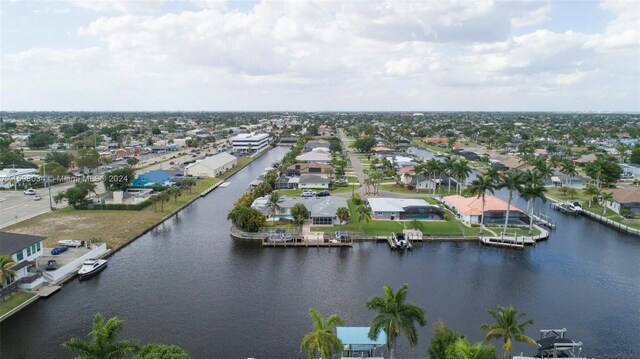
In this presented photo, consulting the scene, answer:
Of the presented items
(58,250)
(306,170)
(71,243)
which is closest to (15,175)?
(71,243)

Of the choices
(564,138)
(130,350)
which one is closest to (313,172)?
(130,350)

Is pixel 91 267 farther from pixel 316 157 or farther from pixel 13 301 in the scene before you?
pixel 316 157

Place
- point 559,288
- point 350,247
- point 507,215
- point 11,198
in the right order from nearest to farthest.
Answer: point 559,288
point 350,247
point 507,215
point 11,198

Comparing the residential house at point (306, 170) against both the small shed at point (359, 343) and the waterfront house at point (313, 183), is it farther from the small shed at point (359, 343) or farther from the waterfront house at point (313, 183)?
the small shed at point (359, 343)

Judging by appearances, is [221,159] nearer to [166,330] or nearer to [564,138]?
[166,330]

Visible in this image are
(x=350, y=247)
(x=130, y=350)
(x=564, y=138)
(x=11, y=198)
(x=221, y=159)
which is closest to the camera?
(x=130, y=350)

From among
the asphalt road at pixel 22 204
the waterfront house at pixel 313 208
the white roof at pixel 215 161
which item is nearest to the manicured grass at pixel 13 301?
the asphalt road at pixel 22 204
